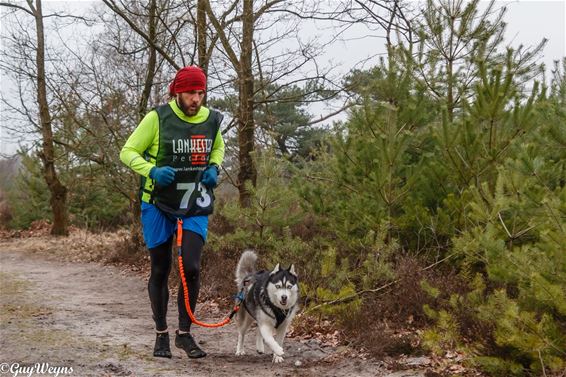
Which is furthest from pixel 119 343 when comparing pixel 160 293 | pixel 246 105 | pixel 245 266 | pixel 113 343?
pixel 246 105

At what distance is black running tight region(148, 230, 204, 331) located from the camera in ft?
16.7

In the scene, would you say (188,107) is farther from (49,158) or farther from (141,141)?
(49,158)

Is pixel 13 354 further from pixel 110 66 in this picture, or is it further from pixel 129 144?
pixel 110 66

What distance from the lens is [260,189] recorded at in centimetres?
881

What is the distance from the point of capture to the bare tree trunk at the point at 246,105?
438 inches

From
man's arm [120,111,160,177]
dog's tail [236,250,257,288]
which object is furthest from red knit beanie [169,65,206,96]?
dog's tail [236,250,257,288]

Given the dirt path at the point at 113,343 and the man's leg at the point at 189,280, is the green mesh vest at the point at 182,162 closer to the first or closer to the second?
the man's leg at the point at 189,280

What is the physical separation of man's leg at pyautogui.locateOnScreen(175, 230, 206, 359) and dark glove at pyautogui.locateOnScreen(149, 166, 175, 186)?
50 cm

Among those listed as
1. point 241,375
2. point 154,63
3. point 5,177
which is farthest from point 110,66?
point 5,177

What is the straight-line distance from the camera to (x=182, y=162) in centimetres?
512

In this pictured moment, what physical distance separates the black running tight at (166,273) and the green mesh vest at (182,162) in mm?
244

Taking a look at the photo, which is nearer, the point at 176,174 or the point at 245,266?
the point at 176,174

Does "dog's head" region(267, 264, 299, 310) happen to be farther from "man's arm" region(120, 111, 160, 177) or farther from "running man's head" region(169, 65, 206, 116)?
"running man's head" region(169, 65, 206, 116)

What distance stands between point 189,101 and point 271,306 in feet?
6.47
